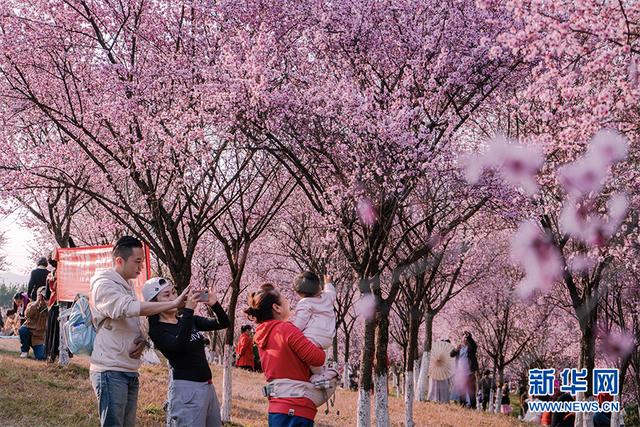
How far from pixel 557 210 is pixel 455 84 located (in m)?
5.12

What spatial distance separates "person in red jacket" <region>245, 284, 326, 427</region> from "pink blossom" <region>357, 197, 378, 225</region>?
594 cm

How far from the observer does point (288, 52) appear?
12.5m

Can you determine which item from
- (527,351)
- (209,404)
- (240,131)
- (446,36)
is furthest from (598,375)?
(527,351)

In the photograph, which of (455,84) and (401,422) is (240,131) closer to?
(455,84)

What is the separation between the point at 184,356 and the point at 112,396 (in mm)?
660

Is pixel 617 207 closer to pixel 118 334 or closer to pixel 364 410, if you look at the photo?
pixel 364 410

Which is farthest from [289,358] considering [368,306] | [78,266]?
[78,266]

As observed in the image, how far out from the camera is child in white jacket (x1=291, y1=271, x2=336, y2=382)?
5.63 meters

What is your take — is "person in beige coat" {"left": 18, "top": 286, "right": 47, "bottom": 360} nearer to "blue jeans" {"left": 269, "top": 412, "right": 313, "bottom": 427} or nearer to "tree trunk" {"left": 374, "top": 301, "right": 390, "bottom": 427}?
"tree trunk" {"left": 374, "top": 301, "right": 390, "bottom": 427}

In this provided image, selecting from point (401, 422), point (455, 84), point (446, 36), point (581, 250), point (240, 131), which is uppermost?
point (446, 36)

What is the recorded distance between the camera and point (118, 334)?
5820 millimetres

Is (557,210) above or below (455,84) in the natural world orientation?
below

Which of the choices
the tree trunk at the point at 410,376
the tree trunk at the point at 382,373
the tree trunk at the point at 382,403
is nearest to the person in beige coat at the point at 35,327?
the tree trunk at the point at 382,373

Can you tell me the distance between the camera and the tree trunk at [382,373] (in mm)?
12383
